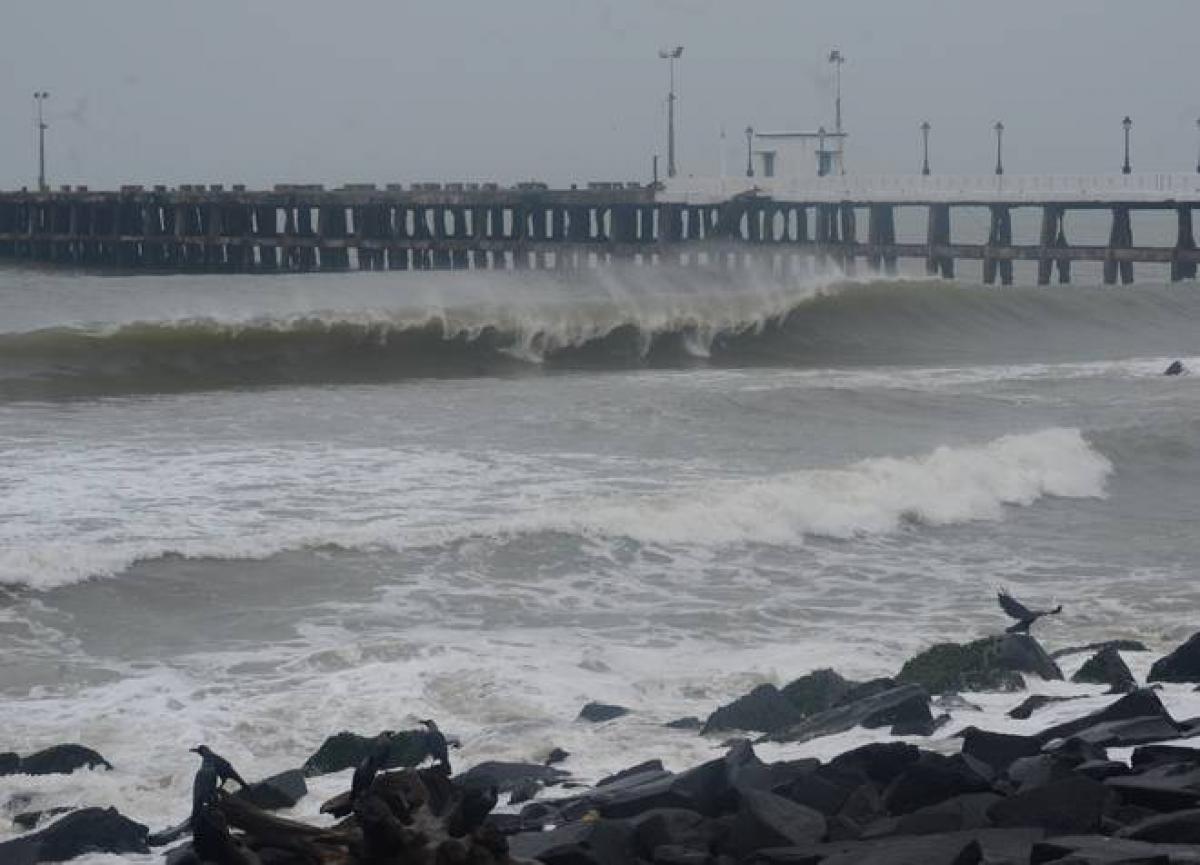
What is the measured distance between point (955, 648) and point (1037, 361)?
29.3m

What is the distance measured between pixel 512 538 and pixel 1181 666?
6558 mm

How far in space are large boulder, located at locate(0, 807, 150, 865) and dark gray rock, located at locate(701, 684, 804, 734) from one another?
2.82 meters

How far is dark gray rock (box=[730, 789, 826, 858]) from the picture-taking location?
24.1ft

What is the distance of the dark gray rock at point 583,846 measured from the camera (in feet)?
23.6

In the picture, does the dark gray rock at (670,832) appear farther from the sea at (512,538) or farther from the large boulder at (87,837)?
the large boulder at (87,837)

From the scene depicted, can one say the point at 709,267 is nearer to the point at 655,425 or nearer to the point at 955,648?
the point at 655,425

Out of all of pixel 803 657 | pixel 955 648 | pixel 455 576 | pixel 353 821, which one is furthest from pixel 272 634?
pixel 353 821

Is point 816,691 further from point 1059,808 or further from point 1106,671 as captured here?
point 1059,808

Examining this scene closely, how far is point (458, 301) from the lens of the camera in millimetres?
43750

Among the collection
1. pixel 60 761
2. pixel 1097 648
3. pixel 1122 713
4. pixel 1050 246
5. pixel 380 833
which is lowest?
pixel 1097 648

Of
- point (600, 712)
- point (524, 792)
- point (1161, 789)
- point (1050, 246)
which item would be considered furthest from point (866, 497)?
point (1050, 246)

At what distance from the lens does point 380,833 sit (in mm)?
6715

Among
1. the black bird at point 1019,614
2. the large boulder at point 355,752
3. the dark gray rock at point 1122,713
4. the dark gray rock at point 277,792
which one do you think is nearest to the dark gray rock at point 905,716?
the dark gray rock at point 1122,713

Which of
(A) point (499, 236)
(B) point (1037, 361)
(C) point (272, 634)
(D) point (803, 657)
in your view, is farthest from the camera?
(A) point (499, 236)
